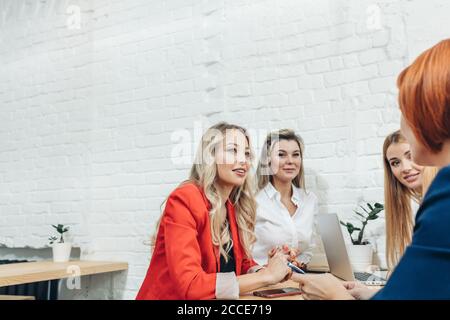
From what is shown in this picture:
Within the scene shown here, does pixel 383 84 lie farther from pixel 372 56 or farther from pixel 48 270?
pixel 48 270

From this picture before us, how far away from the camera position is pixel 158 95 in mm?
1712

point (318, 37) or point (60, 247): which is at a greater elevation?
point (318, 37)

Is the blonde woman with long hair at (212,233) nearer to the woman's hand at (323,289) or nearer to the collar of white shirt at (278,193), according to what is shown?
the collar of white shirt at (278,193)

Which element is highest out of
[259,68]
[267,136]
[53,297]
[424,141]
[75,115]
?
[259,68]

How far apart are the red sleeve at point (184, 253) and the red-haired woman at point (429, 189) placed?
12.7 inches

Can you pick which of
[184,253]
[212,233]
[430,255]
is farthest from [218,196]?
[430,255]

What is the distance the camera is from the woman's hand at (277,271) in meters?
1.11

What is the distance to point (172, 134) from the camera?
5.62 ft

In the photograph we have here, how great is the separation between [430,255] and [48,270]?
1410 millimetres

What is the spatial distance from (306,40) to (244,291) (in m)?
1.04

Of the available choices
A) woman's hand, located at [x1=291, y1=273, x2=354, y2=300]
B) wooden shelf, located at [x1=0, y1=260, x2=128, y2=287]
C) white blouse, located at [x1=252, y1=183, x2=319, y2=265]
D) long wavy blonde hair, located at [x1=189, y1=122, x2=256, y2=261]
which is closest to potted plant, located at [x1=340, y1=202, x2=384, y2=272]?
white blouse, located at [x1=252, y1=183, x2=319, y2=265]

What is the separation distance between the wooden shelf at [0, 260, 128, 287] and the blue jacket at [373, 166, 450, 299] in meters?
1.32
